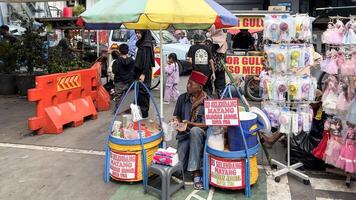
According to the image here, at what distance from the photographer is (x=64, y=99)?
293 inches

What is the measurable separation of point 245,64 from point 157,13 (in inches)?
214

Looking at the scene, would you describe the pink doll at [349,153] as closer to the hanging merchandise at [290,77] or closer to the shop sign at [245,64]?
the hanging merchandise at [290,77]

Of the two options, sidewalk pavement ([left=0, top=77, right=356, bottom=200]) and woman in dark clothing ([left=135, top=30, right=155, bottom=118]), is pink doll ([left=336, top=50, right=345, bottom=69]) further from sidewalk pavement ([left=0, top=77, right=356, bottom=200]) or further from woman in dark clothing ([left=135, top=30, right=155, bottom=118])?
woman in dark clothing ([left=135, top=30, right=155, bottom=118])

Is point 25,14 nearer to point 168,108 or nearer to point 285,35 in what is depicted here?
point 168,108

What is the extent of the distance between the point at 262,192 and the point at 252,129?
75 cm

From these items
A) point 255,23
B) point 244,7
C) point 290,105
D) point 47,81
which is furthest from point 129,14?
point 244,7

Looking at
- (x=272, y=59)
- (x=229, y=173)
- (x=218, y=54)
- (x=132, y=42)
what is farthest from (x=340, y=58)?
(x=132, y=42)

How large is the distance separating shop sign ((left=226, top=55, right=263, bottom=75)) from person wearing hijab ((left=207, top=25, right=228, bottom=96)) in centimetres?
41

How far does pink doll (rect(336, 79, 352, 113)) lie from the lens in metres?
4.54

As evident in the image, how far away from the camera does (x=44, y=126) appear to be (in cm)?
693

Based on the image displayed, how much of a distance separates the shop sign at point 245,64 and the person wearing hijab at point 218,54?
0.41 meters

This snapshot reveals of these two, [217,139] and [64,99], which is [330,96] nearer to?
[217,139]

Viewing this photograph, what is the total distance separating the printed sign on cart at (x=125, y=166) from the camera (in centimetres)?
454

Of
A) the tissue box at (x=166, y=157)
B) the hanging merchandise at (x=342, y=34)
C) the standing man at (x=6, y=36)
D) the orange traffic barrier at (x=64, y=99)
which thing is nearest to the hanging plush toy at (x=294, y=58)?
the hanging merchandise at (x=342, y=34)
